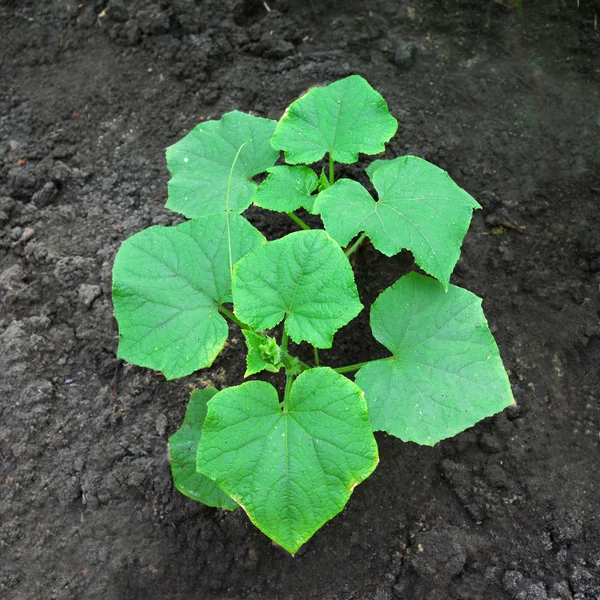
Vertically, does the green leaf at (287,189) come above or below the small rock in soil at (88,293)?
above

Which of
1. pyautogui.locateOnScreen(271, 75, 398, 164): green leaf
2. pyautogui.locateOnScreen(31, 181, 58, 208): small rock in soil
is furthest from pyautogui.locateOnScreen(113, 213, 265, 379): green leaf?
pyautogui.locateOnScreen(31, 181, 58, 208): small rock in soil

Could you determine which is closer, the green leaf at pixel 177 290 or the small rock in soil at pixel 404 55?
the green leaf at pixel 177 290

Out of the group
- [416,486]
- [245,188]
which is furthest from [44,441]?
[416,486]

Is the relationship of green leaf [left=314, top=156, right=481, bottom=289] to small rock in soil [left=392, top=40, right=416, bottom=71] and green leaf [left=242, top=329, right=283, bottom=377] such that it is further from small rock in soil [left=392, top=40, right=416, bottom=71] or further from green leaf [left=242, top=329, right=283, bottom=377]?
small rock in soil [left=392, top=40, right=416, bottom=71]

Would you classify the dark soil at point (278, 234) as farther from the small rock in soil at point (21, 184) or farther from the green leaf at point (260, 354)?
the green leaf at point (260, 354)

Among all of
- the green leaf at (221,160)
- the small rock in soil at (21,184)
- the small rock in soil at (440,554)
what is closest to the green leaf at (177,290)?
the green leaf at (221,160)

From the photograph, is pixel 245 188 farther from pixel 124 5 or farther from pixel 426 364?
pixel 124 5
